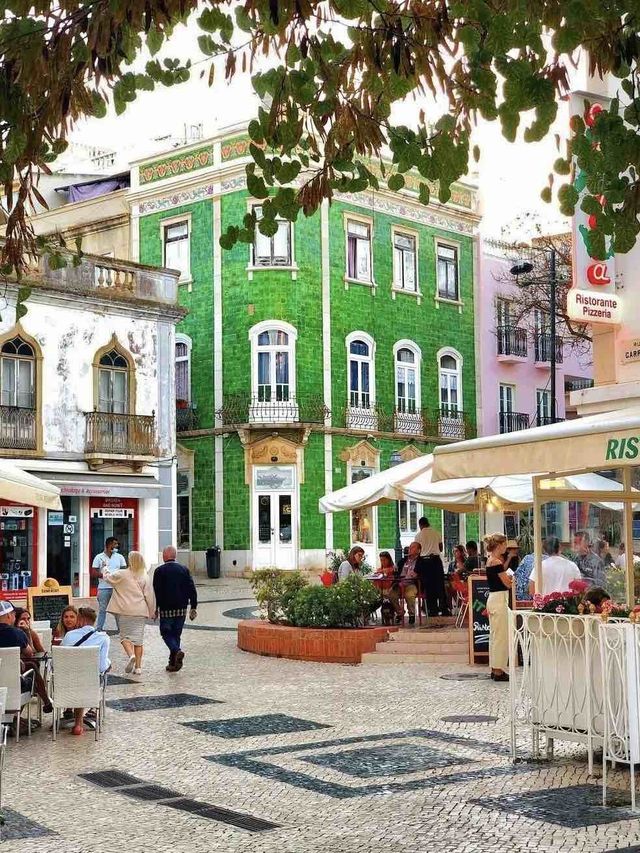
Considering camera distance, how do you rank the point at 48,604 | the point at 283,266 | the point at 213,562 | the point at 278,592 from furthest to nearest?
the point at 283,266 → the point at 213,562 → the point at 278,592 → the point at 48,604

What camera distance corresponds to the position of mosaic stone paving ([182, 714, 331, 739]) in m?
10.8

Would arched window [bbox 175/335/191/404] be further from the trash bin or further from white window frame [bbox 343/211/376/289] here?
white window frame [bbox 343/211/376/289]

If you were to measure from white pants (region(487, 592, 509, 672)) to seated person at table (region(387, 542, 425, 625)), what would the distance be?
4.04 meters

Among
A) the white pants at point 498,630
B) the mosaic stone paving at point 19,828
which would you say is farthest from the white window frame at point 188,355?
the mosaic stone paving at point 19,828

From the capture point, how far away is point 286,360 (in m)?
39.0

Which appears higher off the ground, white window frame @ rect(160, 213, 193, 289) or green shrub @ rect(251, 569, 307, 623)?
white window frame @ rect(160, 213, 193, 289)

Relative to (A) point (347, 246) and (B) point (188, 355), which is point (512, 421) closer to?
(A) point (347, 246)

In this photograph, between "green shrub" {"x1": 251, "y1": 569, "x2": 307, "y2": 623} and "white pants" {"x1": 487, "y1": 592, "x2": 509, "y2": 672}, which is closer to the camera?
"white pants" {"x1": 487, "y1": 592, "x2": 509, "y2": 672}

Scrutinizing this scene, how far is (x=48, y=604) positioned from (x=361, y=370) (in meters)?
25.0

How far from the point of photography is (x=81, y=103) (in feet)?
20.3

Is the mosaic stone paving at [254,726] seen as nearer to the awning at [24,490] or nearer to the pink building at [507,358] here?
the awning at [24,490]

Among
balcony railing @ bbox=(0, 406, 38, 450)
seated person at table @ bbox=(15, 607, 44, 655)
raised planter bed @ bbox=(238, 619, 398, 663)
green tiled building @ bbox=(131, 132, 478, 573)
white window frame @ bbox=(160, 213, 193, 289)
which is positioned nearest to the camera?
seated person at table @ bbox=(15, 607, 44, 655)

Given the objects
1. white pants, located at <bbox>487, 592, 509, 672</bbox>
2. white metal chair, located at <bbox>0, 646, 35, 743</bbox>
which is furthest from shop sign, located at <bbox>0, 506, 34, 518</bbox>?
white metal chair, located at <bbox>0, 646, 35, 743</bbox>

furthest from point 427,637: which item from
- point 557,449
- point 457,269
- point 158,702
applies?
point 457,269
